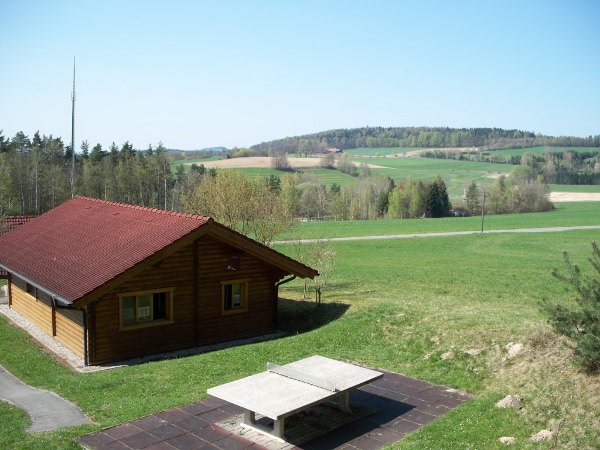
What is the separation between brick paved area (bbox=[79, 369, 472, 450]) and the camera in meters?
9.54

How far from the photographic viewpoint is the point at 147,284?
52.9ft

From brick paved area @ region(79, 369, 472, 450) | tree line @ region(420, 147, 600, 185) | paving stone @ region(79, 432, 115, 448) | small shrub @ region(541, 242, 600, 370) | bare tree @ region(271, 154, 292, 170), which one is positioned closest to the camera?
paving stone @ region(79, 432, 115, 448)

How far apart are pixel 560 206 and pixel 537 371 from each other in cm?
9467

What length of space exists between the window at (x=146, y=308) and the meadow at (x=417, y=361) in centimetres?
177

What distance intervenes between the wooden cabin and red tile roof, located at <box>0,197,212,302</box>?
52 millimetres

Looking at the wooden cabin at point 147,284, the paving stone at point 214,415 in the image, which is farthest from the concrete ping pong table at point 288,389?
the wooden cabin at point 147,284

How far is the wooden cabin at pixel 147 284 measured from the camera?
1541 centimetres

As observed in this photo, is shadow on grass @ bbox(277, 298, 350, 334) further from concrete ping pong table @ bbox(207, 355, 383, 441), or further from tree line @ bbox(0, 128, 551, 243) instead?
concrete ping pong table @ bbox(207, 355, 383, 441)

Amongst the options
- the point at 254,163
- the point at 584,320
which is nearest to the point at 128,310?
the point at 584,320

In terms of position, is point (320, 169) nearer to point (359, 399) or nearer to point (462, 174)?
point (462, 174)

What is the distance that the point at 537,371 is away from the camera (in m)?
11.7

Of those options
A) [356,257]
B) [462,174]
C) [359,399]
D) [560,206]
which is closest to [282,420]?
[359,399]

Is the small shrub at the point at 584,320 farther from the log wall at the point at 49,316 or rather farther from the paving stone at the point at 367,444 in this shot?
the log wall at the point at 49,316

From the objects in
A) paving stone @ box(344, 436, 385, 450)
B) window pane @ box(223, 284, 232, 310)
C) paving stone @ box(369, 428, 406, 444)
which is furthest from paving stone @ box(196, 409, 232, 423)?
window pane @ box(223, 284, 232, 310)
